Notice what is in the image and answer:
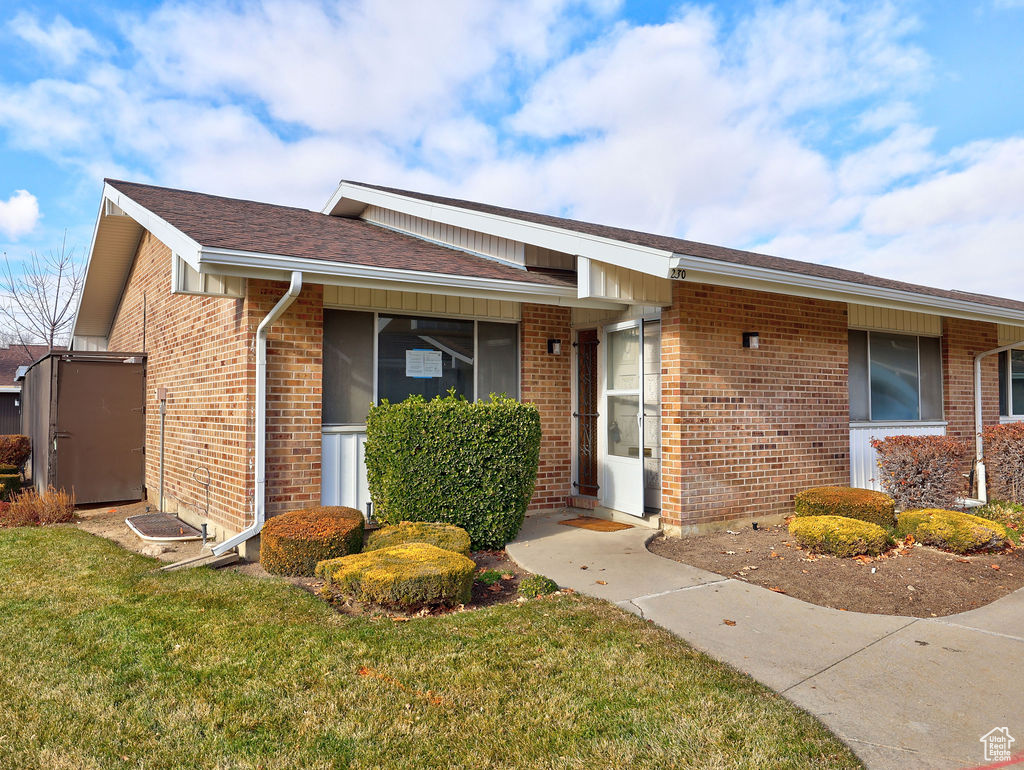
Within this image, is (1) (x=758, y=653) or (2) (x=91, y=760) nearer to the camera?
(2) (x=91, y=760)

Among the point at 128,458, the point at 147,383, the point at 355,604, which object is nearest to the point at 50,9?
the point at 147,383

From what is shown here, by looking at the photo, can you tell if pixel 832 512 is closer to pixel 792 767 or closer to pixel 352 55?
pixel 792 767

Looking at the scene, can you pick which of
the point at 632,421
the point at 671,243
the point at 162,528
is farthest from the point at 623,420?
the point at 162,528

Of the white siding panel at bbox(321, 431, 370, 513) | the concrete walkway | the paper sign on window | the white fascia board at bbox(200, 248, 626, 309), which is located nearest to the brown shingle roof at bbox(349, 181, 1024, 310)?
the white fascia board at bbox(200, 248, 626, 309)

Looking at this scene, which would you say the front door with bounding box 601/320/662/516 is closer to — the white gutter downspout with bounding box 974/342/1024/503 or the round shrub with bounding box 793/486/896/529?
the round shrub with bounding box 793/486/896/529

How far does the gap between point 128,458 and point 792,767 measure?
10421mm

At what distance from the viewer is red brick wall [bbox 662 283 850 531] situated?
7145 mm

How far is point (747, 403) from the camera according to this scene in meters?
7.62

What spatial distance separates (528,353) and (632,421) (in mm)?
1496

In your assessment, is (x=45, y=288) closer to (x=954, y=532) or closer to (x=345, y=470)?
(x=345, y=470)

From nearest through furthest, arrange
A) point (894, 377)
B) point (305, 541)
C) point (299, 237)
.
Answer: point (305, 541) < point (299, 237) < point (894, 377)

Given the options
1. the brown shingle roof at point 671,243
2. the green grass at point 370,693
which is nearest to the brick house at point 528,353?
the brown shingle roof at point 671,243

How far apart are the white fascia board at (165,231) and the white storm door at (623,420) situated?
4.57 m

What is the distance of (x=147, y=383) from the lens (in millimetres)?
10375
